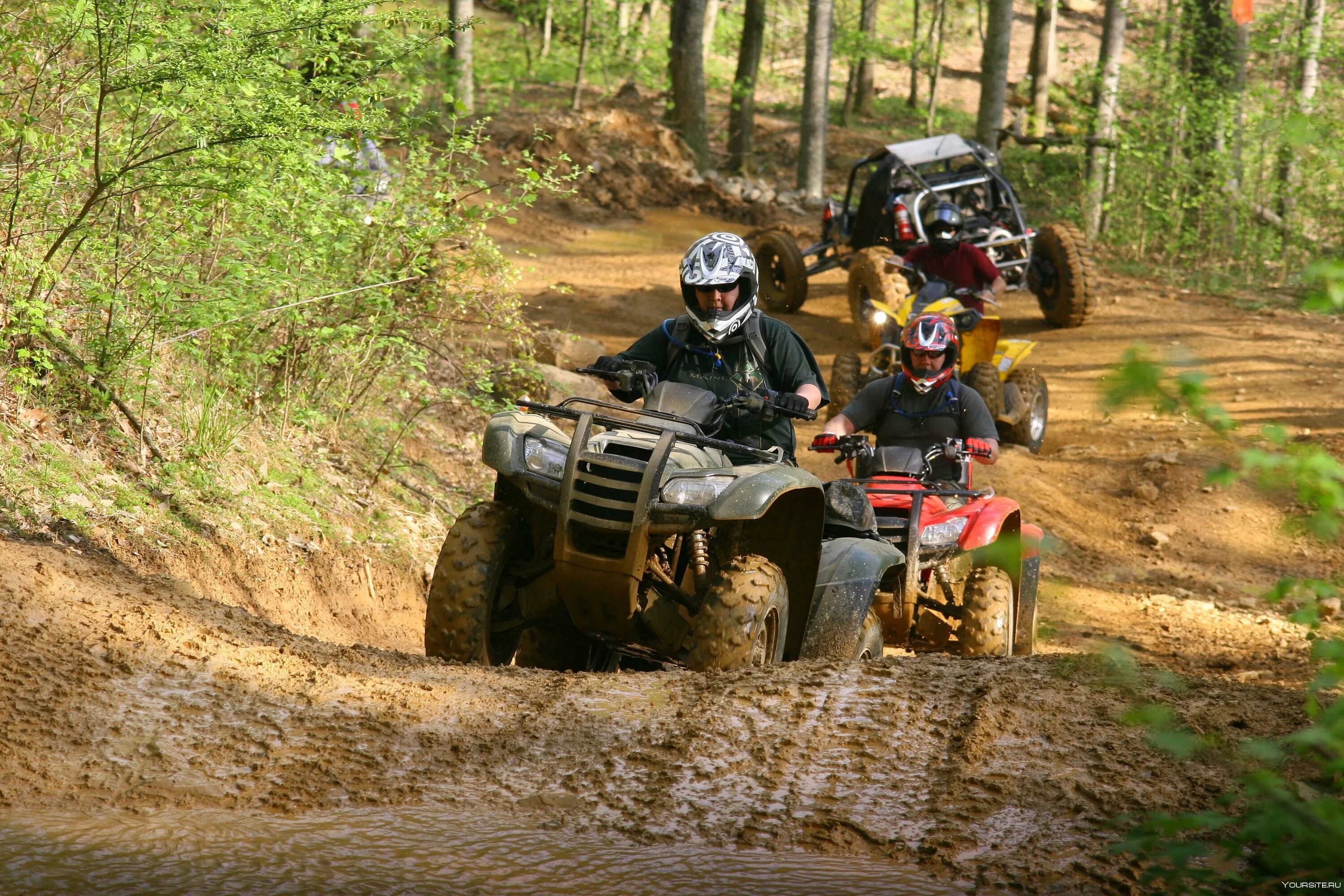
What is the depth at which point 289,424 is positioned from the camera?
8.09 meters

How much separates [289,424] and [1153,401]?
21.3ft

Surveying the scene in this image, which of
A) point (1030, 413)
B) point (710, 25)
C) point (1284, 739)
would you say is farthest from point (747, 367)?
point (710, 25)

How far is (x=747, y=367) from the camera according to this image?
6398 millimetres

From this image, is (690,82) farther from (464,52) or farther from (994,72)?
(994,72)

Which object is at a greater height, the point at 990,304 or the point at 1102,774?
the point at 990,304

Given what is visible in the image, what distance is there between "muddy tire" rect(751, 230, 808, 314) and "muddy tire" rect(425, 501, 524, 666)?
11.1 metres

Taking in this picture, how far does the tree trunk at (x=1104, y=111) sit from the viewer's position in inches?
778

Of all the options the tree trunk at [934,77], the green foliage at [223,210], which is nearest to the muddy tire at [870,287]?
the green foliage at [223,210]

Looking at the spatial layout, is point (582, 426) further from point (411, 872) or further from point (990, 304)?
point (990, 304)

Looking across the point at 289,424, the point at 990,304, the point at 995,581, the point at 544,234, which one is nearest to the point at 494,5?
the point at 544,234

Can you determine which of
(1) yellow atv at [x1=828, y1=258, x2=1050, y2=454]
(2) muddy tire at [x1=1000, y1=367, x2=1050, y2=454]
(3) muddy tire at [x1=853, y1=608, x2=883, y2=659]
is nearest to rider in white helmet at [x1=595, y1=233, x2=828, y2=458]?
(3) muddy tire at [x1=853, y1=608, x2=883, y2=659]

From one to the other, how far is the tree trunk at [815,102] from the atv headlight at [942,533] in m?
15.8

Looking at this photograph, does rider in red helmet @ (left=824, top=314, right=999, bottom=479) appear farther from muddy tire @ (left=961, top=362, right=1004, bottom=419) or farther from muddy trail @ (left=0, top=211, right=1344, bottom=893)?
muddy tire @ (left=961, top=362, right=1004, bottom=419)

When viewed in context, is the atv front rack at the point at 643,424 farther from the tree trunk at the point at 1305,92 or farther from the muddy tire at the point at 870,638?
the tree trunk at the point at 1305,92
